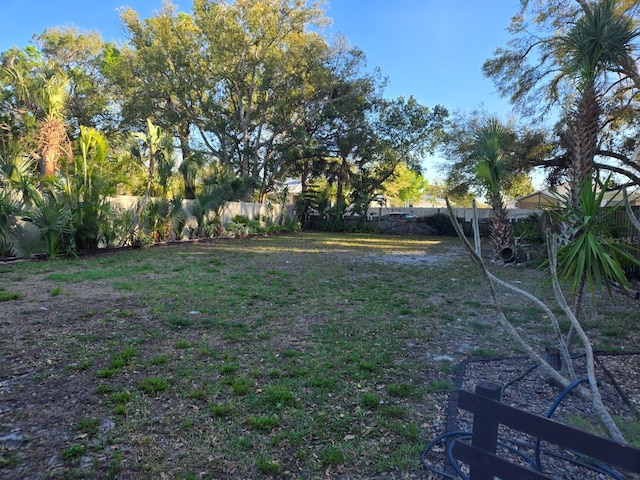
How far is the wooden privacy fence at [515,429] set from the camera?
0.95 meters

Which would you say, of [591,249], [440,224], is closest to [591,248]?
[591,249]

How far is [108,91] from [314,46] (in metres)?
10.8

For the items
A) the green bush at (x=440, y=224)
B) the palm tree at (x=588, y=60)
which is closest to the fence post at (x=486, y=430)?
the palm tree at (x=588, y=60)

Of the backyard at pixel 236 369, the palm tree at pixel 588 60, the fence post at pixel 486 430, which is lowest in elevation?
the backyard at pixel 236 369

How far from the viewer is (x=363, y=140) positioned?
20.2 meters

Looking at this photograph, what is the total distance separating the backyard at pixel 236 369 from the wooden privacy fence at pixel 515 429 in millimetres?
891

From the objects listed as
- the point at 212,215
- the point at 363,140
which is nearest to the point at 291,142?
the point at 363,140

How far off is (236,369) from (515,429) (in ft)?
7.60

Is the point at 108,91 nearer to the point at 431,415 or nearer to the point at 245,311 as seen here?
the point at 245,311

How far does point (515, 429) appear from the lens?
3.50 feet

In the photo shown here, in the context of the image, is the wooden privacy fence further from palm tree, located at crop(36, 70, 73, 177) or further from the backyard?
palm tree, located at crop(36, 70, 73, 177)

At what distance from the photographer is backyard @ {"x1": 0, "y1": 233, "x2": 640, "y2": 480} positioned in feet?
6.45

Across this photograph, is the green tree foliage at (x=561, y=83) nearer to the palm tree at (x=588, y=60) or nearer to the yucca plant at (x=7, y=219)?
the palm tree at (x=588, y=60)

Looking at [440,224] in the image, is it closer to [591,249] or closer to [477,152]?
[477,152]
